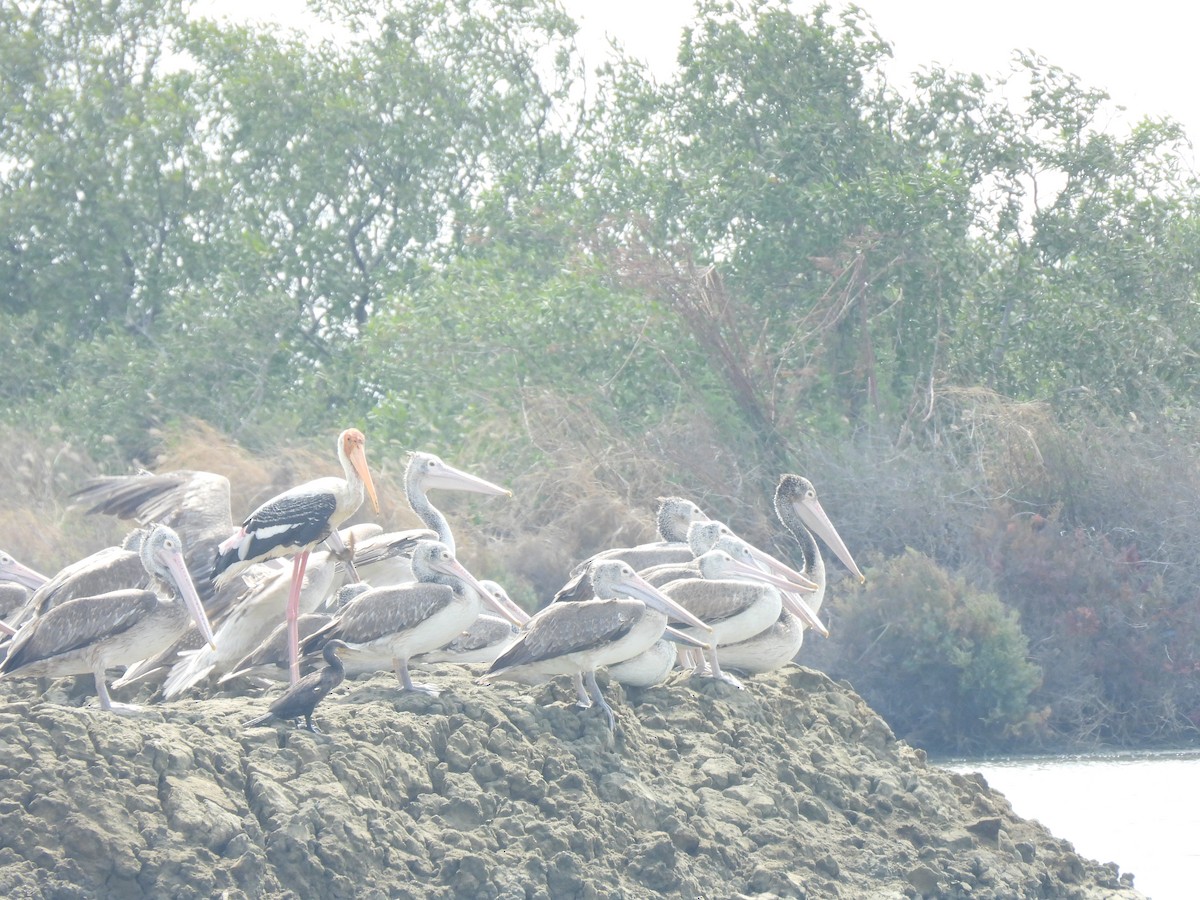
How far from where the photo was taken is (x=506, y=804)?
8586 millimetres

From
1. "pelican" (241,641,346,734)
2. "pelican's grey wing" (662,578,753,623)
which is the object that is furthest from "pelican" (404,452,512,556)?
"pelican" (241,641,346,734)

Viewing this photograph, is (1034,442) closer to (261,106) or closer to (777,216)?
(777,216)

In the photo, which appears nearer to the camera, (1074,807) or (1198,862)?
(1198,862)

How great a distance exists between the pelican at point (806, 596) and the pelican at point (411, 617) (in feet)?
6.11

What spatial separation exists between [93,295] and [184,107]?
3.23 meters

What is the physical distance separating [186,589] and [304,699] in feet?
3.50

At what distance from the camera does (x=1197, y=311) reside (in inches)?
899

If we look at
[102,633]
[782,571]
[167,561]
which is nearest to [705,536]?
[782,571]

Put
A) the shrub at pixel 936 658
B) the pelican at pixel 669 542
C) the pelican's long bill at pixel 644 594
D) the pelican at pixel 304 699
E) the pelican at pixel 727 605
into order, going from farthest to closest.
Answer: the shrub at pixel 936 658, the pelican at pixel 669 542, the pelican at pixel 727 605, the pelican's long bill at pixel 644 594, the pelican at pixel 304 699

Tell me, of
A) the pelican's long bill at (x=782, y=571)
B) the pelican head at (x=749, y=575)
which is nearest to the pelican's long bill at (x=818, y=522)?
the pelican's long bill at (x=782, y=571)

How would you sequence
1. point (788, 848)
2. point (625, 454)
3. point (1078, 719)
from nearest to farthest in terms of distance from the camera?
point (788, 848)
point (1078, 719)
point (625, 454)

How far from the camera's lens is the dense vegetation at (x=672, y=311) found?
1920 centimetres

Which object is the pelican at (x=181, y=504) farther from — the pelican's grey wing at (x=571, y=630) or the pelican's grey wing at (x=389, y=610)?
the pelican's grey wing at (x=571, y=630)

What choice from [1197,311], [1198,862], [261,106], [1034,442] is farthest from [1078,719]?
[261,106]
